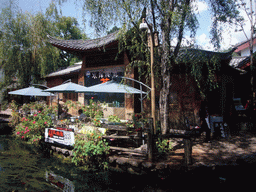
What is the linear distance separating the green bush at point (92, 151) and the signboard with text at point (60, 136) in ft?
2.26

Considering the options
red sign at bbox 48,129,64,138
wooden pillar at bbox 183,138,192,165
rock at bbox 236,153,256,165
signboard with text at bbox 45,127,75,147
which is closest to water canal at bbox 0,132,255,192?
rock at bbox 236,153,256,165

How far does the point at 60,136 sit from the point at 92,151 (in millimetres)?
1960

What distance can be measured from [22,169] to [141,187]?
13.6 feet

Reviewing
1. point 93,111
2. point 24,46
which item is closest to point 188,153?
point 93,111

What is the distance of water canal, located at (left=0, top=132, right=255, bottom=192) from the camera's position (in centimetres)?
439

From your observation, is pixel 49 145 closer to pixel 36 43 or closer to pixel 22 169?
pixel 22 169

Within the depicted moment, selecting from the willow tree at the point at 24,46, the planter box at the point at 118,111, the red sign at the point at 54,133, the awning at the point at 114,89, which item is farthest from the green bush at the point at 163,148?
the willow tree at the point at 24,46

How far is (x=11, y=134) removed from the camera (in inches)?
439

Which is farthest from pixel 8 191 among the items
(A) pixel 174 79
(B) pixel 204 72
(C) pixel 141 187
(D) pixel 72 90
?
(B) pixel 204 72

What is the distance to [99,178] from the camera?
5254 millimetres

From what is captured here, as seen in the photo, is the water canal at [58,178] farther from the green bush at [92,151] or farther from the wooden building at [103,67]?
the wooden building at [103,67]

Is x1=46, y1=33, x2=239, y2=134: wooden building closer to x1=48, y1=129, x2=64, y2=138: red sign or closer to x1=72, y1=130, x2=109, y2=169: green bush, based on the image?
x1=72, y1=130, x2=109, y2=169: green bush

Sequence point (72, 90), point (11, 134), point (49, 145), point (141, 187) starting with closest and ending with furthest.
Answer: point (141, 187), point (49, 145), point (72, 90), point (11, 134)

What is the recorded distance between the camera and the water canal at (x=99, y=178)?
14.4ft
